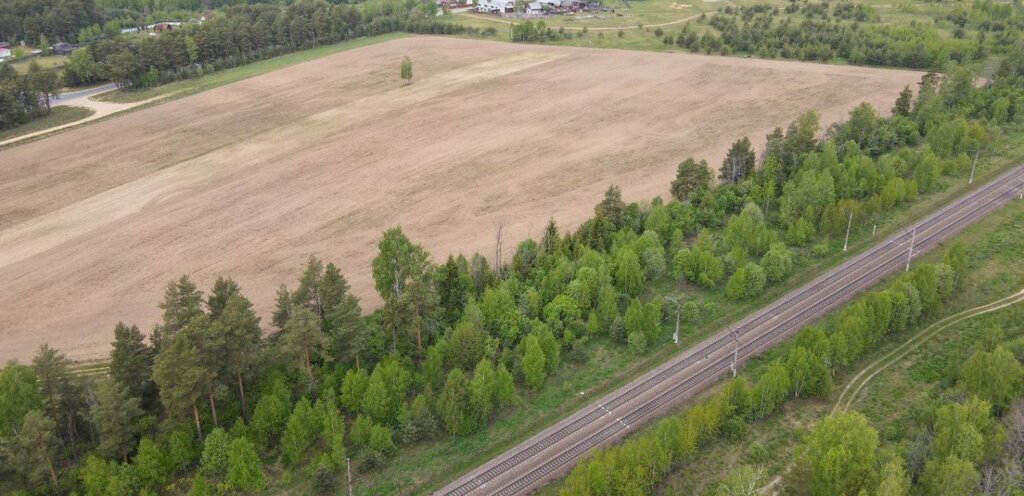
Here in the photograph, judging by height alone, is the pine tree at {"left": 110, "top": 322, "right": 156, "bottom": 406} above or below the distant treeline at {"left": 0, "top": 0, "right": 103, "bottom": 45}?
below

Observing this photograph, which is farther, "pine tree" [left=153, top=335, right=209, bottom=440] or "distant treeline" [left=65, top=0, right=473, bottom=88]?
"distant treeline" [left=65, top=0, right=473, bottom=88]

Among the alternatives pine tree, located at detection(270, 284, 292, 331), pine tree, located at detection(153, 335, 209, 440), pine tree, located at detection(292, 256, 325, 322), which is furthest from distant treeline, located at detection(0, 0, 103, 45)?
pine tree, located at detection(153, 335, 209, 440)

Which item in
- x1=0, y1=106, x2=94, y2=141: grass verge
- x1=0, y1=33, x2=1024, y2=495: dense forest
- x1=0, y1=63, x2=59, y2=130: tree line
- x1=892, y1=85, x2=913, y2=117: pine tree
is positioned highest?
x1=0, y1=63, x2=59, y2=130: tree line

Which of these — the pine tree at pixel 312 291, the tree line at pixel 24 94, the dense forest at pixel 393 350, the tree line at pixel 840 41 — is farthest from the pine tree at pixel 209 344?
the tree line at pixel 840 41

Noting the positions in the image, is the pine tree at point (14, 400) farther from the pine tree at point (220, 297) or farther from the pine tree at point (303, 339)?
the pine tree at point (303, 339)

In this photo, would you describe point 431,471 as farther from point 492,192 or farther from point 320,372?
point 492,192

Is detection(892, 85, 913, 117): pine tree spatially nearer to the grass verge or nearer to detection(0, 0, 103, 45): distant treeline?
the grass verge

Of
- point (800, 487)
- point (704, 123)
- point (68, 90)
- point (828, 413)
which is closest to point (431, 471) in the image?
point (800, 487)

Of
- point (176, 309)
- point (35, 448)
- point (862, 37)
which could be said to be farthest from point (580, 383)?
point (862, 37)
